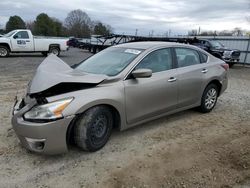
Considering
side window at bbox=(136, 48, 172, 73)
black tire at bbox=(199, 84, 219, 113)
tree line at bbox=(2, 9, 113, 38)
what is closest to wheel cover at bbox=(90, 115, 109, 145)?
side window at bbox=(136, 48, 172, 73)

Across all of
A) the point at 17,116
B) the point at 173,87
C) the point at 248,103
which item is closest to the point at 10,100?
the point at 17,116

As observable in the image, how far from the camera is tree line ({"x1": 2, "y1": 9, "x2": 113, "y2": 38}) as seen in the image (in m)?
56.4

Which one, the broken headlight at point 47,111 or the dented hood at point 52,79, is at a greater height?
the dented hood at point 52,79

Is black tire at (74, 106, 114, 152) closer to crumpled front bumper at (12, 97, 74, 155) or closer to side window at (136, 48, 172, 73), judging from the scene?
crumpled front bumper at (12, 97, 74, 155)

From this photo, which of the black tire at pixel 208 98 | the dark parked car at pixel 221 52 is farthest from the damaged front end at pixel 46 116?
the dark parked car at pixel 221 52

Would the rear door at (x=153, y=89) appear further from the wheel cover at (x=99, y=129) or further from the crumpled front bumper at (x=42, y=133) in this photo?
the crumpled front bumper at (x=42, y=133)

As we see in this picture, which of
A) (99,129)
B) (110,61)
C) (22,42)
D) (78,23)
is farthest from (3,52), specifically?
(78,23)

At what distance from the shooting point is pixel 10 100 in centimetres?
608

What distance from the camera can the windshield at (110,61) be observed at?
4.05 m

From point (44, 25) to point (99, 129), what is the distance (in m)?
58.3

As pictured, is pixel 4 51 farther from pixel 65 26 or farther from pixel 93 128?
pixel 65 26

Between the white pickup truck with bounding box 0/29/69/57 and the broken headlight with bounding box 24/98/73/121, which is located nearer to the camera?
the broken headlight with bounding box 24/98/73/121

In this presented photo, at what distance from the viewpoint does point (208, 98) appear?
5.44 m

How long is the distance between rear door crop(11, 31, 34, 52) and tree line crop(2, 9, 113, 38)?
30529 mm
